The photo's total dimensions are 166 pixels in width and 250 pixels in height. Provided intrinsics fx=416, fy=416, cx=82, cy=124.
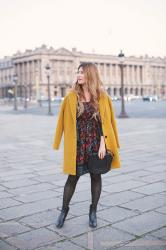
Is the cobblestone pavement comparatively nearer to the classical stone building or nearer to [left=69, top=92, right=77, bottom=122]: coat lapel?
[left=69, top=92, right=77, bottom=122]: coat lapel

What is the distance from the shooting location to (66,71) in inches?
4956

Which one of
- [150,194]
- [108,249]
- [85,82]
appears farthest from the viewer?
[150,194]

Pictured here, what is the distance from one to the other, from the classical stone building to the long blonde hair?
10120 cm

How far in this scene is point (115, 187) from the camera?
6.55 meters

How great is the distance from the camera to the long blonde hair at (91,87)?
4.46m

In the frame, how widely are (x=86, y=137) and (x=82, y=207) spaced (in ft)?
4.36

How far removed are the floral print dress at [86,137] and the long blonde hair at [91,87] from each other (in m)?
0.07

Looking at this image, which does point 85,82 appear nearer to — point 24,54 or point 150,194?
point 150,194

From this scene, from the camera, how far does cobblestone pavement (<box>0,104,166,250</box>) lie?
426 cm

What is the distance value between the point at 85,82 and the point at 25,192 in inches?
98.4

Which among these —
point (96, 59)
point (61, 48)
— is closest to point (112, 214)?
point (61, 48)

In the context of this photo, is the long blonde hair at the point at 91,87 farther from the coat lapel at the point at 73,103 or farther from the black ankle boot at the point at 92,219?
the black ankle boot at the point at 92,219

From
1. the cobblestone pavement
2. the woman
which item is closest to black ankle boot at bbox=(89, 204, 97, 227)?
the cobblestone pavement

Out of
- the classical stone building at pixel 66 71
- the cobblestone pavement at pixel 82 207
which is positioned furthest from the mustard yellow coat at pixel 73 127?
the classical stone building at pixel 66 71
